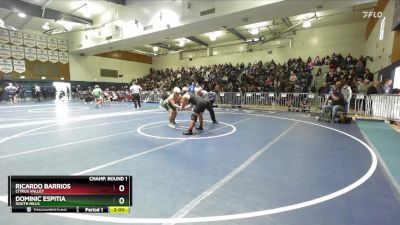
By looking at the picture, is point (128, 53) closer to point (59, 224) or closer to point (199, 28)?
point (199, 28)

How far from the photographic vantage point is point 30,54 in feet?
76.4

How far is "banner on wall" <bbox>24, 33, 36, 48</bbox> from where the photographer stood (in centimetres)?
2283

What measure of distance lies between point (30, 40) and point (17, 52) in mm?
1762

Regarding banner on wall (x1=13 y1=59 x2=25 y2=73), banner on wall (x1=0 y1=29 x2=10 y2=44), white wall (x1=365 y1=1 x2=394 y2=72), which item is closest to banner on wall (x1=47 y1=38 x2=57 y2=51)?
banner on wall (x1=13 y1=59 x2=25 y2=73)

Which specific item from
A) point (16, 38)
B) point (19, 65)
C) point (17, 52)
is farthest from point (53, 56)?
point (16, 38)

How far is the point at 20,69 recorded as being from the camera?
2281 centimetres

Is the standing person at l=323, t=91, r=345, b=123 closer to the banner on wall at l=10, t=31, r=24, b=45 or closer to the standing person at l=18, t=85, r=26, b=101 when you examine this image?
the standing person at l=18, t=85, r=26, b=101

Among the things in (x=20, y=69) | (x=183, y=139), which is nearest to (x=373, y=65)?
(x=183, y=139)

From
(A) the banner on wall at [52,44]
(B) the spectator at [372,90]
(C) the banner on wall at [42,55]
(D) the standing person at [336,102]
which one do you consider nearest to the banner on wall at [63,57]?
(A) the banner on wall at [52,44]

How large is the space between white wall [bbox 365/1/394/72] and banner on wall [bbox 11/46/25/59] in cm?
2949

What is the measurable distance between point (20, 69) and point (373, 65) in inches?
1208

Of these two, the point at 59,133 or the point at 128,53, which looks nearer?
the point at 59,133

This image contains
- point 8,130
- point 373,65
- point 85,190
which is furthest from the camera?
point 373,65

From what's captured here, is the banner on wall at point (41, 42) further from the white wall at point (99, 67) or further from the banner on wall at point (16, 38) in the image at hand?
the white wall at point (99, 67)
